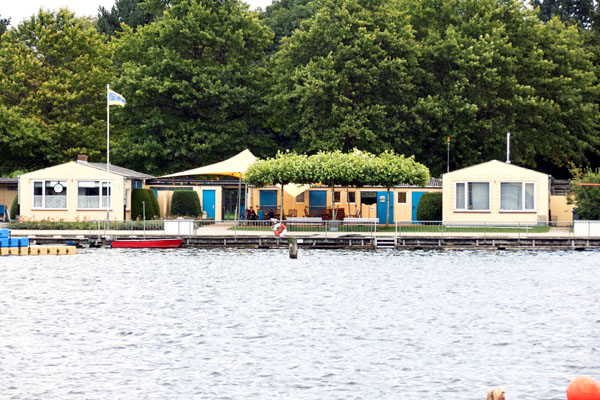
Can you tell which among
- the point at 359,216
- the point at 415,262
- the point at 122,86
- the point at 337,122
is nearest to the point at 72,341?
the point at 415,262

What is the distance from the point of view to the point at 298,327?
32.3 metres

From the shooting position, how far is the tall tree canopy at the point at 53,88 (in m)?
79.9

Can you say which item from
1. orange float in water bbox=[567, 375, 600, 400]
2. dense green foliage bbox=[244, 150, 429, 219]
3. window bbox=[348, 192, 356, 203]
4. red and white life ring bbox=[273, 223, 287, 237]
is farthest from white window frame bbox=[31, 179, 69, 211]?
orange float in water bbox=[567, 375, 600, 400]

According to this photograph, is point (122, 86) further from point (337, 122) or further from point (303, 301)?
point (303, 301)

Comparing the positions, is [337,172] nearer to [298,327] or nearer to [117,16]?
[298,327]

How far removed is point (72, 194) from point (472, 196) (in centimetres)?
2647

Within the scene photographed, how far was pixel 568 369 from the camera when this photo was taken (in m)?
25.3

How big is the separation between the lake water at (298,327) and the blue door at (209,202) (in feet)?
54.6

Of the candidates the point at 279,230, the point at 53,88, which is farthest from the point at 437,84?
the point at 53,88

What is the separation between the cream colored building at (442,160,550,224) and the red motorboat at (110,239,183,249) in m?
18.6

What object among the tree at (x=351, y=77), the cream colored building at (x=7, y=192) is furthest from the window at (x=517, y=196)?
the cream colored building at (x=7, y=192)

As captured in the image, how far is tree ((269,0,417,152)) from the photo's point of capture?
241 ft

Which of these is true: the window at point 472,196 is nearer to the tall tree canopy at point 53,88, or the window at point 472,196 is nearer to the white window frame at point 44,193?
the white window frame at point 44,193

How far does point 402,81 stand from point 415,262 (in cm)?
2697
